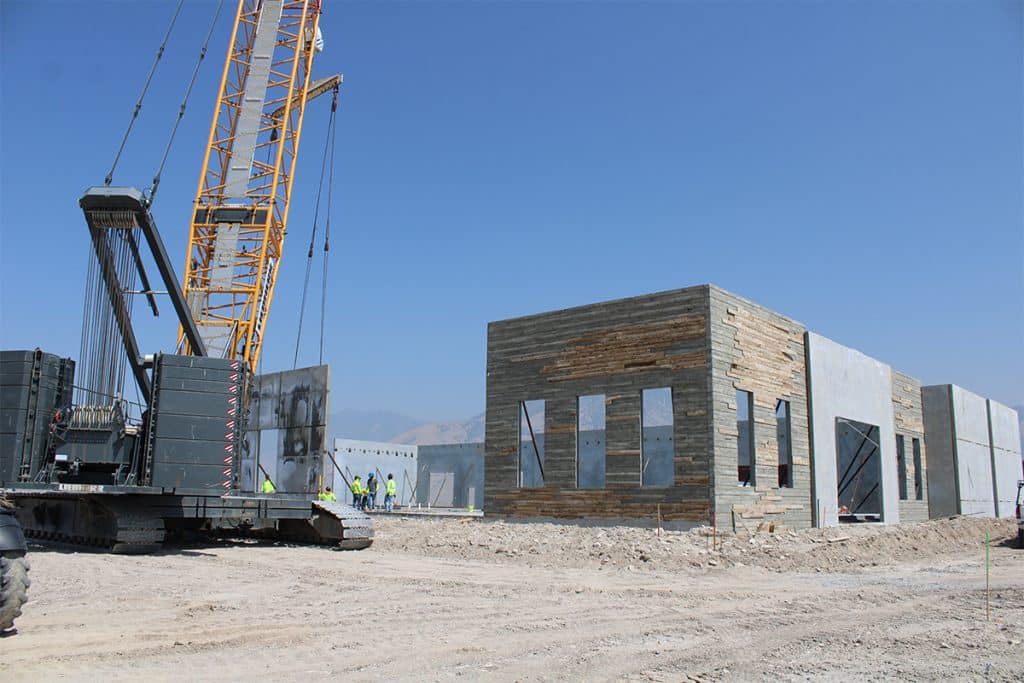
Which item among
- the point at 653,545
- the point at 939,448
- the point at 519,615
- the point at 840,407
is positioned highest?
the point at 840,407

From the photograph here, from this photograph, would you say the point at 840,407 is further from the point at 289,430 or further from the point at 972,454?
the point at 289,430

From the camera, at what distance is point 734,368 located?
20.0m

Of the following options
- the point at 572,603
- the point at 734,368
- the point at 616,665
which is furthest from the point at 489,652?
Answer: the point at 734,368

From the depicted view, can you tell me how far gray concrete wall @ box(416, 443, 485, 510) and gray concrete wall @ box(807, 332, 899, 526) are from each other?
19.4m

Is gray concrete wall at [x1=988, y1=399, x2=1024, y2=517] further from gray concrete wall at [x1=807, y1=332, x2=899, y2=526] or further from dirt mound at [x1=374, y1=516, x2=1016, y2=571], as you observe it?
dirt mound at [x1=374, y1=516, x2=1016, y2=571]

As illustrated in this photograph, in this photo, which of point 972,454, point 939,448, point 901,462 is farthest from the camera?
point 972,454

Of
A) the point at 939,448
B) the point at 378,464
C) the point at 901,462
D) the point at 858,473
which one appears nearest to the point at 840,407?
the point at 901,462

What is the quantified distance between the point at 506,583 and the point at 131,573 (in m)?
5.25

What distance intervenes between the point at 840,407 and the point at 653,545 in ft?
35.3

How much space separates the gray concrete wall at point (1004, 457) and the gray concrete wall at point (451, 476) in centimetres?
2219

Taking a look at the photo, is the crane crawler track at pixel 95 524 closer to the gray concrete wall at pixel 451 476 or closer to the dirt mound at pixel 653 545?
the dirt mound at pixel 653 545

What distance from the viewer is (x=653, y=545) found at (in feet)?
53.9

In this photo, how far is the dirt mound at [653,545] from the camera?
50.1ft

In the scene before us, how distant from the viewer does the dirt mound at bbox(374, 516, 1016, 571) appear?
50.1ft
